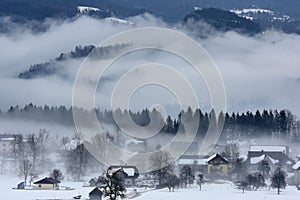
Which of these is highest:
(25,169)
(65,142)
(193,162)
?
(65,142)

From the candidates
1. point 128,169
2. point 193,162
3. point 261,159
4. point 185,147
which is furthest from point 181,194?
point 185,147

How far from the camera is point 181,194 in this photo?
61.1 meters

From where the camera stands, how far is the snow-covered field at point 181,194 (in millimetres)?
57031

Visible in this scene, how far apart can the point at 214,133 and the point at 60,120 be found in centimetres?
3050

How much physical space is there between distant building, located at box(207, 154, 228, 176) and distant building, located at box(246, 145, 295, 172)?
13.8ft

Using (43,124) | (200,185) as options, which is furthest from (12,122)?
(200,185)

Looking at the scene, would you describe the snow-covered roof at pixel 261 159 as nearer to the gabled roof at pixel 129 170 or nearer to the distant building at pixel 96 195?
the gabled roof at pixel 129 170

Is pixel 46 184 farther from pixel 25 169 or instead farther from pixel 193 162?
pixel 193 162

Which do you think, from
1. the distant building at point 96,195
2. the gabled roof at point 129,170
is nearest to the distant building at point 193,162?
the gabled roof at point 129,170

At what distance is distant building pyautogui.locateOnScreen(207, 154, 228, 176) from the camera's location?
8656 centimetres

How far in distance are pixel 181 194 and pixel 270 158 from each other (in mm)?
35866

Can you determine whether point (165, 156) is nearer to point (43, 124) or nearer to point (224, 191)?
point (224, 191)

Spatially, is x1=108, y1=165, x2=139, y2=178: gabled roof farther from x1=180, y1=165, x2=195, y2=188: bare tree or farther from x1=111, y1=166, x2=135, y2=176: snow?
x1=180, y1=165, x2=195, y2=188: bare tree

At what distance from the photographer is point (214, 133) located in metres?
125
